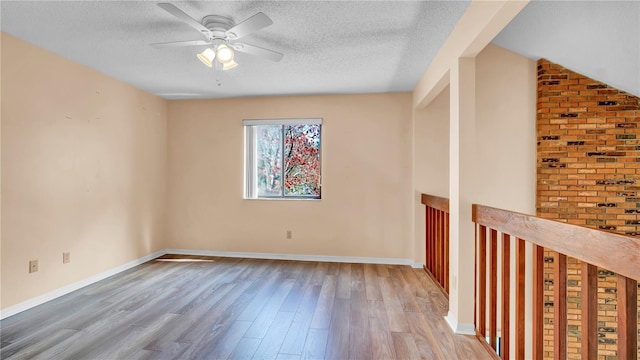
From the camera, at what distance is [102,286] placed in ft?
10.8

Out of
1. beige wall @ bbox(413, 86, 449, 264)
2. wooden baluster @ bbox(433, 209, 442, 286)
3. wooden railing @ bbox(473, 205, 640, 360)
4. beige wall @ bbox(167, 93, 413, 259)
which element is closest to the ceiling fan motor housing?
beige wall @ bbox(167, 93, 413, 259)

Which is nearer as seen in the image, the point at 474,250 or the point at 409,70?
the point at 474,250

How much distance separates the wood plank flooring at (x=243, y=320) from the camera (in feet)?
6.79

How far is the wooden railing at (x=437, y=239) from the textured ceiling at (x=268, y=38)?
1475mm

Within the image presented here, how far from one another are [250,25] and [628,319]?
2.35m

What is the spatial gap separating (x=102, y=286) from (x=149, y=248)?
1079 mm

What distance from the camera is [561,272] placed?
142cm

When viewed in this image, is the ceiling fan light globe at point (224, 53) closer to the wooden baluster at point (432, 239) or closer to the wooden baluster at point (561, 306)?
the wooden baluster at point (561, 306)

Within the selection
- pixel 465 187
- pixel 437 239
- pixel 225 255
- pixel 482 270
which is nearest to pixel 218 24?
pixel 465 187

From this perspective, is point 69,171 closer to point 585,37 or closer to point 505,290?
point 505,290

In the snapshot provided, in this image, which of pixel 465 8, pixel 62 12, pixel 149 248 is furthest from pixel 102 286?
pixel 465 8

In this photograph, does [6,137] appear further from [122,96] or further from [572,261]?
[572,261]

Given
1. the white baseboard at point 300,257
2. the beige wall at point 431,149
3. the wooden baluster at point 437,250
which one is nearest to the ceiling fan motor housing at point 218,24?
the beige wall at point 431,149

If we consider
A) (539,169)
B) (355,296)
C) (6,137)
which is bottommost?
(355,296)
